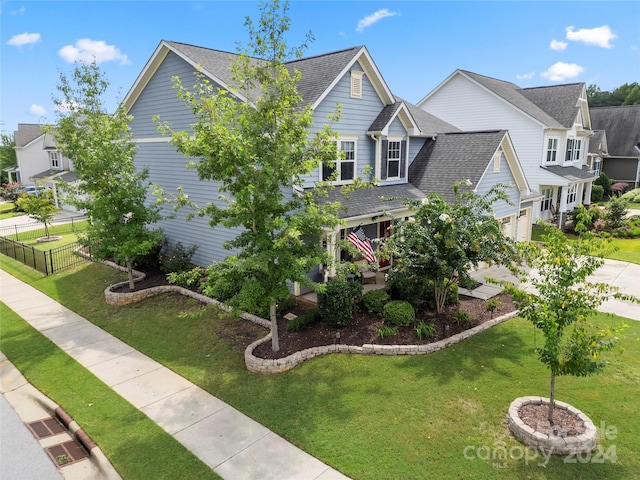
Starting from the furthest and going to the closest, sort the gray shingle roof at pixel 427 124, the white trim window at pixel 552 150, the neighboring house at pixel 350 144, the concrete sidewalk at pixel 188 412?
the white trim window at pixel 552 150, the gray shingle roof at pixel 427 124, the neighboring house at pixel 350 144, the concrete sidewalk at pixel 188 412

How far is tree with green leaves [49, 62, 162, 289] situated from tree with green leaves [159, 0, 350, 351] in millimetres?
5877

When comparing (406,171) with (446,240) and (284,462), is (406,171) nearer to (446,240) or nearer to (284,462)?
(446,240)

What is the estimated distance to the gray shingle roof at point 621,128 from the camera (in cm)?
4362

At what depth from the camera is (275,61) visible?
31.4ft

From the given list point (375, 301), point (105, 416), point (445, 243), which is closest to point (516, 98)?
point (445, 243)

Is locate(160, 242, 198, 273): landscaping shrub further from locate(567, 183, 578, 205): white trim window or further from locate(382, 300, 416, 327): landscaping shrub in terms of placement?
locate(567, 183, 578, 205): white trim window

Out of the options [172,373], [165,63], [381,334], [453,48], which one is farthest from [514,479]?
[453,48]

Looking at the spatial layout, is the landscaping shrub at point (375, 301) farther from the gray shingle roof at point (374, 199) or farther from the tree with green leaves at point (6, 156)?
the tree with green leaves at point (6, 156)

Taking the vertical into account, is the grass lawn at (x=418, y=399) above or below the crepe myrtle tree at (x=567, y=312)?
below

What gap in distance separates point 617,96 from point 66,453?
95.1m

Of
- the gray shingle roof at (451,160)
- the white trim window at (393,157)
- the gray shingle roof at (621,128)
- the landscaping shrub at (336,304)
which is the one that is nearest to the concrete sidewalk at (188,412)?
the landscaping shrub at (336,304)

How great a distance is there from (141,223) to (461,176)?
13087 mm

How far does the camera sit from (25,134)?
51531 mm

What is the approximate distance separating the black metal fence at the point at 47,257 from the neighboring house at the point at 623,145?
165 ft
